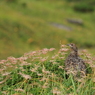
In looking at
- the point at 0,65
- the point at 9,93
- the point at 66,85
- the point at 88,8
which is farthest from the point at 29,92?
the point at 88,8

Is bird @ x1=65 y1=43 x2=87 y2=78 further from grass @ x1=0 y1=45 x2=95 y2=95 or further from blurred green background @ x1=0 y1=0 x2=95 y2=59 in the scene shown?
blurred green background @ x1=0 y1=0 x2=95 y2=59

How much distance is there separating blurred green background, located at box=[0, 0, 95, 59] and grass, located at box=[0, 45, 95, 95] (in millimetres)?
14746

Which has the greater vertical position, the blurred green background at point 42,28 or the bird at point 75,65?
the blurred green background at point 42,28

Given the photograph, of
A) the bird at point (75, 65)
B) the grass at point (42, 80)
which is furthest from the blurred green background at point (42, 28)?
the bird at point (75, 65)

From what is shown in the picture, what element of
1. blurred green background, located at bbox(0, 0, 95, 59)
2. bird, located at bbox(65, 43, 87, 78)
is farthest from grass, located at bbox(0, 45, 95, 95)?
blurred green background, located at bbox(0, 0, 95, 59)

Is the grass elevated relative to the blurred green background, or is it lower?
lower

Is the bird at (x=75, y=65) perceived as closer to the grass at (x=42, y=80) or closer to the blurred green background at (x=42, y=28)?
the grass at (x=42, y=80)

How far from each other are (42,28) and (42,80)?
30467 millimetres

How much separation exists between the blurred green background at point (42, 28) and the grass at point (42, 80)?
14746mm

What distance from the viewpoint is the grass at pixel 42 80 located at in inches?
231

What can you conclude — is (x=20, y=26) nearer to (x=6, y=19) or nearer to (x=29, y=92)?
(x=6, y=19)

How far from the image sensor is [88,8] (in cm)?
5641

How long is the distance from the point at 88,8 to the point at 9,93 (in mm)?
52292

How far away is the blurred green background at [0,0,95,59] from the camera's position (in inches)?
1115
